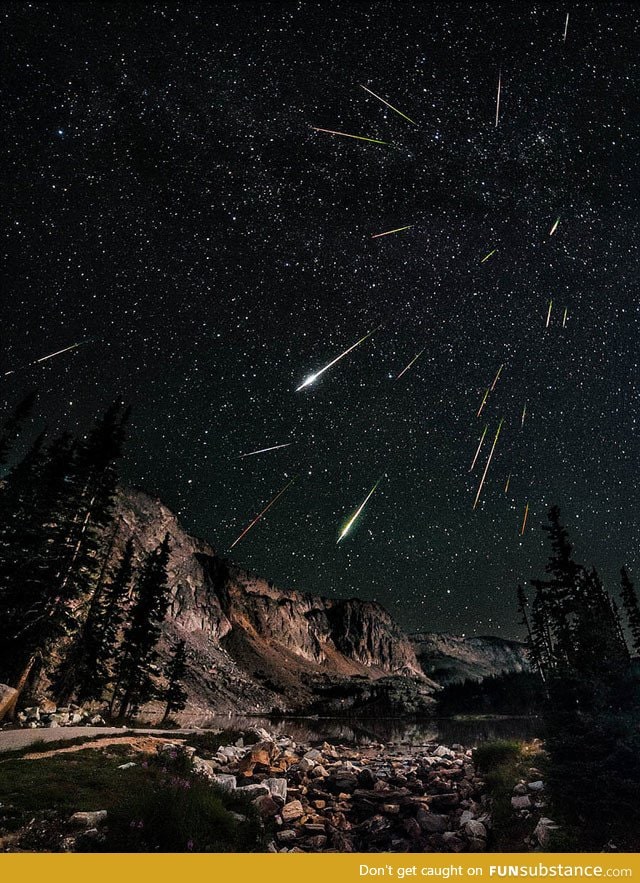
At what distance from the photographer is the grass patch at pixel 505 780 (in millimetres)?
9336

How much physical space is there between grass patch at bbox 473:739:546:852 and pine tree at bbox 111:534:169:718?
97.9 ft

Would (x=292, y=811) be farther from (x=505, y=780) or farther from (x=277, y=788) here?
(x=505, y=780)

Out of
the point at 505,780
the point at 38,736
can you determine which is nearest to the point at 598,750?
the point at 505,780

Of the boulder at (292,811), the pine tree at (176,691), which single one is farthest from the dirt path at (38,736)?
the pine tree at (176,691)

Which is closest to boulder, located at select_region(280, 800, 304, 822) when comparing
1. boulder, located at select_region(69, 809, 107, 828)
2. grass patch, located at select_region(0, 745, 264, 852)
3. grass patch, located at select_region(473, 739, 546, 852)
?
grass patch, located at select_region(0, 745, 264, 852)

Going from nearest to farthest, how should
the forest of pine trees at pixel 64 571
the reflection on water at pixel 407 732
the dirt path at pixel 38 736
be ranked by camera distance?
1. the dirt path at pixel 38 736
2. the forest of pine trees at pixel 64 571
3. the reflection on water at pixel 407 732

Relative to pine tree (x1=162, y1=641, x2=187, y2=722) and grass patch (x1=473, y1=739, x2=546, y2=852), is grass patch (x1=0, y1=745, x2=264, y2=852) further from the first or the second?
pine tree (x1=162, y1=641, x2=187, y2=722)

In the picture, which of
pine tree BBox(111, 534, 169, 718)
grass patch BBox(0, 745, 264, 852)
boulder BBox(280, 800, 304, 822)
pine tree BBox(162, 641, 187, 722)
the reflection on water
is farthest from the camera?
pine tree BBox(162, 641, 187, 722)

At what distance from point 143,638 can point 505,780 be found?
36.3 metres

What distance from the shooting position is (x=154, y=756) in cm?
1288

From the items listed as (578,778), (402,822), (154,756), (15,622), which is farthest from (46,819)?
(15,622)

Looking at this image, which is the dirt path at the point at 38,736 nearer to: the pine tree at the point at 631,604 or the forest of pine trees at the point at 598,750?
the forest of pine trees at the point at 598,750

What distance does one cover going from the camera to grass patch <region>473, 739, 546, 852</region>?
934 centimetres

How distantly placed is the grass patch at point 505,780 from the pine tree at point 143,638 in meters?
29.8
